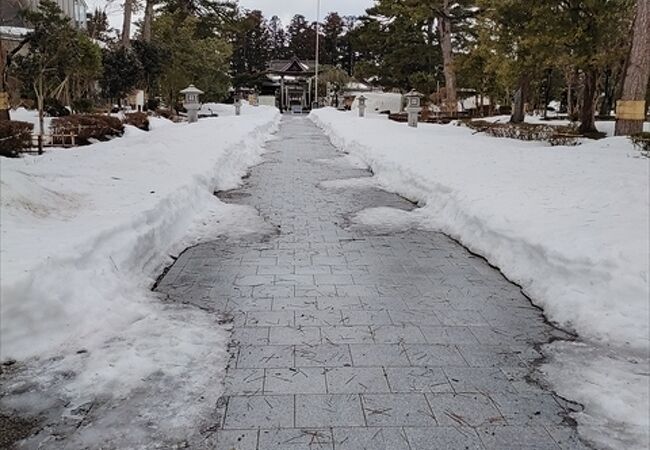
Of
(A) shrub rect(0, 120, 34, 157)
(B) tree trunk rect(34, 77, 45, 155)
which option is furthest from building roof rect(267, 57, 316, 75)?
(A) shrub rect(0, 120, 34, 157)

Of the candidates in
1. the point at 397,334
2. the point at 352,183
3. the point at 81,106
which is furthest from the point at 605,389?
the point at 81,106

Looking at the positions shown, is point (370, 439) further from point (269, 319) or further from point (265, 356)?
point (269, 319)

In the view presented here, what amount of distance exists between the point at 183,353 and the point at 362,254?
9.30 feet

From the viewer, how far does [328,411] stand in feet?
9.51

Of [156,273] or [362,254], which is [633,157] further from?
[156,273]

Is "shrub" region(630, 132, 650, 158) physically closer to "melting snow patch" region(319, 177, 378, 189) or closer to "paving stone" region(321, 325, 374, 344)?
"melting snow patch" region(319, 177, 378, 189)

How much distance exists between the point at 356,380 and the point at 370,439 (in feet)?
1.93

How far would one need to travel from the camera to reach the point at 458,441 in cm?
266

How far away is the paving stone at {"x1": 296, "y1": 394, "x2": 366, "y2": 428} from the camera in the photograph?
280 centimetres

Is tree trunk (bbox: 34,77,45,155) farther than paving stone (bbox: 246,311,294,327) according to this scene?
Yes

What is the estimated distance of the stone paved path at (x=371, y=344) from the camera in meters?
2.75

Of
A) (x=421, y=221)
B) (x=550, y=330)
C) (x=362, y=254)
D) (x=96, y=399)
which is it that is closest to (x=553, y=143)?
(x=421, y=221)

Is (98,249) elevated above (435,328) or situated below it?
above

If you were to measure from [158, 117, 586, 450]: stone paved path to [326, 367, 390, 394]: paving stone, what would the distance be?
11 millimetres
